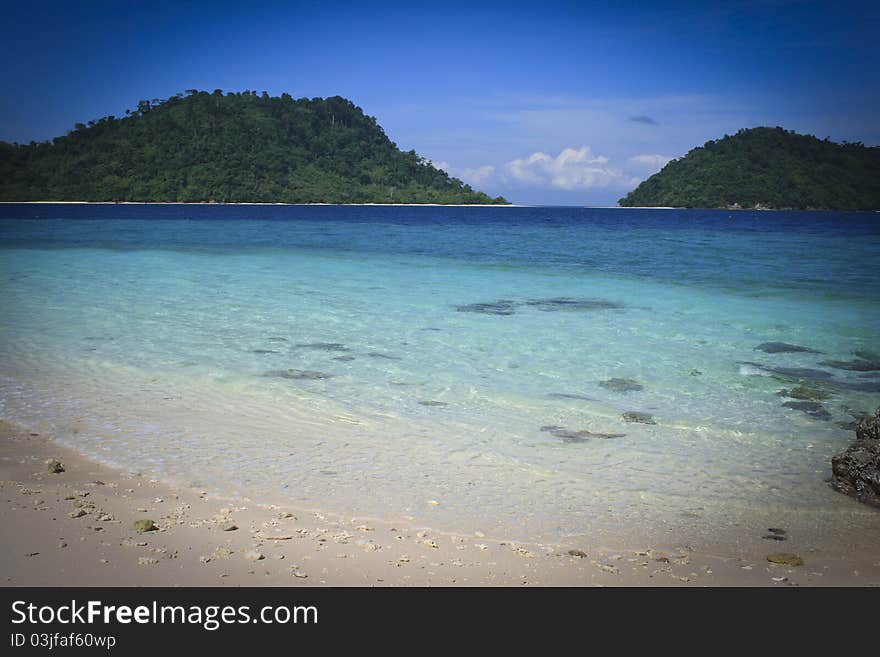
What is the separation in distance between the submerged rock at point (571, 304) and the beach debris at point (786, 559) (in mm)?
10703

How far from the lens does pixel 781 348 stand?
429 inches

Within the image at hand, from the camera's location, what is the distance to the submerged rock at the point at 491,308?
14.2 meters

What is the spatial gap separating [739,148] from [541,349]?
158 meters

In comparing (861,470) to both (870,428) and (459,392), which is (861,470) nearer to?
(870,428)

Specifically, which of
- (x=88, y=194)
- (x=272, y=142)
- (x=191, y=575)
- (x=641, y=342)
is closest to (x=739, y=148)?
(x=272, y=142)

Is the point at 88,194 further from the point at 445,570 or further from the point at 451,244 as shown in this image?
the point at 445,570

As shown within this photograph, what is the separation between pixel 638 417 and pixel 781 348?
520 centimetres

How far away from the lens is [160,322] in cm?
1229

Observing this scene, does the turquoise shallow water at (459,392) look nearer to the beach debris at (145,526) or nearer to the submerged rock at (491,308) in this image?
the submerged rock at (491,308)

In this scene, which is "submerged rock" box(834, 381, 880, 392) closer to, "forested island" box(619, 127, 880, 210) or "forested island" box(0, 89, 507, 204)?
"forested island" box(0, 89, 507, 204)

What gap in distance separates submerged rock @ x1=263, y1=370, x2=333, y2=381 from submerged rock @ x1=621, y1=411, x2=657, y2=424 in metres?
3.67

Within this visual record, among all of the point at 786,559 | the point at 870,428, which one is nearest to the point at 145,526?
the point at 786,559

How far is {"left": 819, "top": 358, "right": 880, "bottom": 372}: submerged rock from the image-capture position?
31.2 ft

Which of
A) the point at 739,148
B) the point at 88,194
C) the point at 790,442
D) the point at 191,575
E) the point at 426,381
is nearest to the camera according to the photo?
the point at 191,575
